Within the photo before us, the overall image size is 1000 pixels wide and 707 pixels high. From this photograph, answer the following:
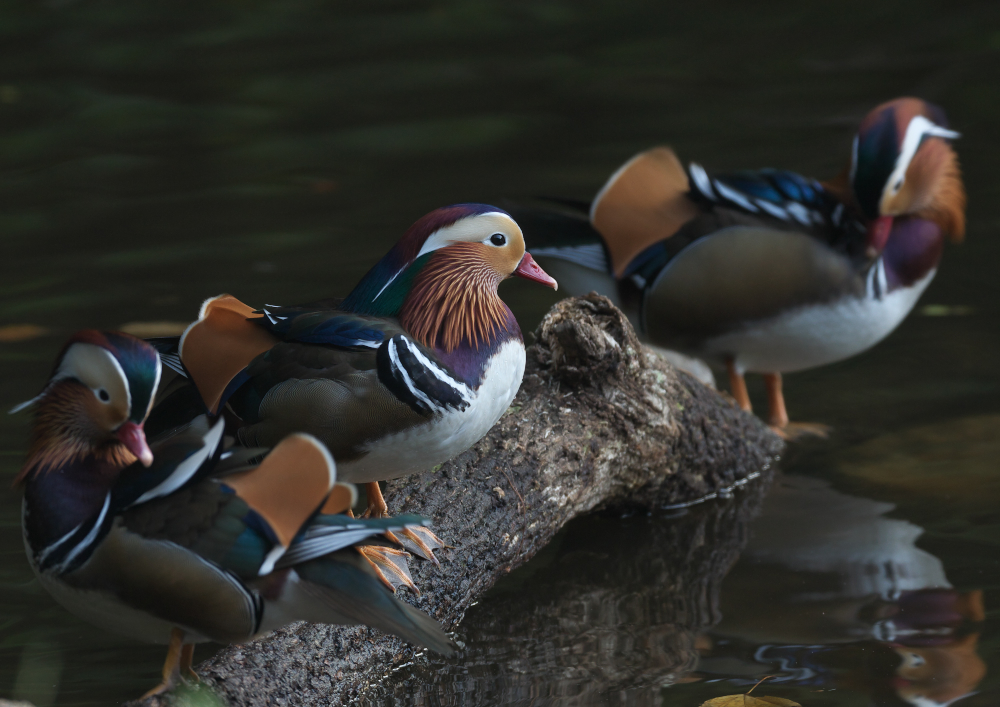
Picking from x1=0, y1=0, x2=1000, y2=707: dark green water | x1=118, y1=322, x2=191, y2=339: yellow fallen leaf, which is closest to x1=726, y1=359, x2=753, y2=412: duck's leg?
x1=0, y1=0, x2=1000, y2=707: dark green water

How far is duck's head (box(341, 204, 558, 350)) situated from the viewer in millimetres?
2900

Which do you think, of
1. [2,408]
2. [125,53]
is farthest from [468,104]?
[2,408]

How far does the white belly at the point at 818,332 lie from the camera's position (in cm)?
419

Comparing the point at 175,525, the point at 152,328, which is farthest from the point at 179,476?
the point at 152,328

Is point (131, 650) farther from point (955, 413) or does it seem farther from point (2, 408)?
point (955, 413)

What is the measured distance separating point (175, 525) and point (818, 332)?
102 inches

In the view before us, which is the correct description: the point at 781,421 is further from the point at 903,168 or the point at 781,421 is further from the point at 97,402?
the point at 97,402

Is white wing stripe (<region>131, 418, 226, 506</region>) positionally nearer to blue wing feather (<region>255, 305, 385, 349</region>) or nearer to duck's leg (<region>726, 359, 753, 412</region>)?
blue wing feather (<region>255, 305, 385, 349</region>)

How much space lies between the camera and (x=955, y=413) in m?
4.50

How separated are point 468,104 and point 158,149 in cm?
200

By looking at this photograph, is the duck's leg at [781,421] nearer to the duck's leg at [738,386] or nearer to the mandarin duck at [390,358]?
the duck's leg at [738,386]

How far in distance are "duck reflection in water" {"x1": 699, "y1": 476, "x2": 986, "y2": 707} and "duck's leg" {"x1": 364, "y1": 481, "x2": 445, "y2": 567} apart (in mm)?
748

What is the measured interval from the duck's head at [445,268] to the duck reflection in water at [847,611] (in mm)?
1118

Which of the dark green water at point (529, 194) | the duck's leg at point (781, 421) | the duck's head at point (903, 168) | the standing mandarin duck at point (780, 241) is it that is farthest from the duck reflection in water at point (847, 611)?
the duck's head at point (903, 168)
